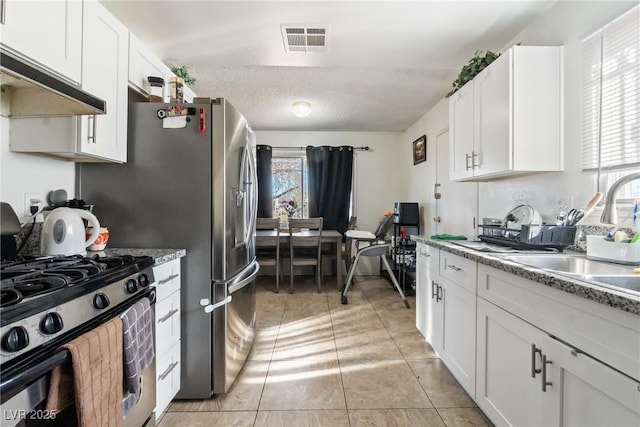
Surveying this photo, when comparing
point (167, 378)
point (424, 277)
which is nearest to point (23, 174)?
point (167, 378)

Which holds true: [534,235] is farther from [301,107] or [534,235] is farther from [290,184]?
[290,184]

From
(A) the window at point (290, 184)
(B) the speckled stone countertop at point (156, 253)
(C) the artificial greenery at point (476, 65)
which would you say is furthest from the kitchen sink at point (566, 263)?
(A) the window at point (290, 184)

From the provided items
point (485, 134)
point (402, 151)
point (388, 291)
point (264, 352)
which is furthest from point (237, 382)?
point (402, 151)

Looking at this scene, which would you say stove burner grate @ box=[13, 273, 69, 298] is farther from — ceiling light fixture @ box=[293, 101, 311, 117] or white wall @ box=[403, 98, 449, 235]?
white wall @ box=[403, 98, 449, 235]

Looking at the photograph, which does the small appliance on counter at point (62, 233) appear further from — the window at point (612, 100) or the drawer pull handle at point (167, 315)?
the window at point (612, 100)

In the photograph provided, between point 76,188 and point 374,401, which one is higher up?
point 76,188

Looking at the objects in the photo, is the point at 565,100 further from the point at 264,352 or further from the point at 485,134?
the point at 264,352

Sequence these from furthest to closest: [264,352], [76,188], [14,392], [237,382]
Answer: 1. [264,352]
2. [237,382]
3. [76,188]
4. [14,392]

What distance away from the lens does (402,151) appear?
16.7 ft

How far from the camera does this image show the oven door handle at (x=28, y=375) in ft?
2.18

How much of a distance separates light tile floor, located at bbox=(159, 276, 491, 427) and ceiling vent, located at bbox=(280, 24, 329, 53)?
2.36 metres

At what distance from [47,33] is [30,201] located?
765 mm

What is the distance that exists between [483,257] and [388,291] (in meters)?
2.68

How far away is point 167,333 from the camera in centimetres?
153
